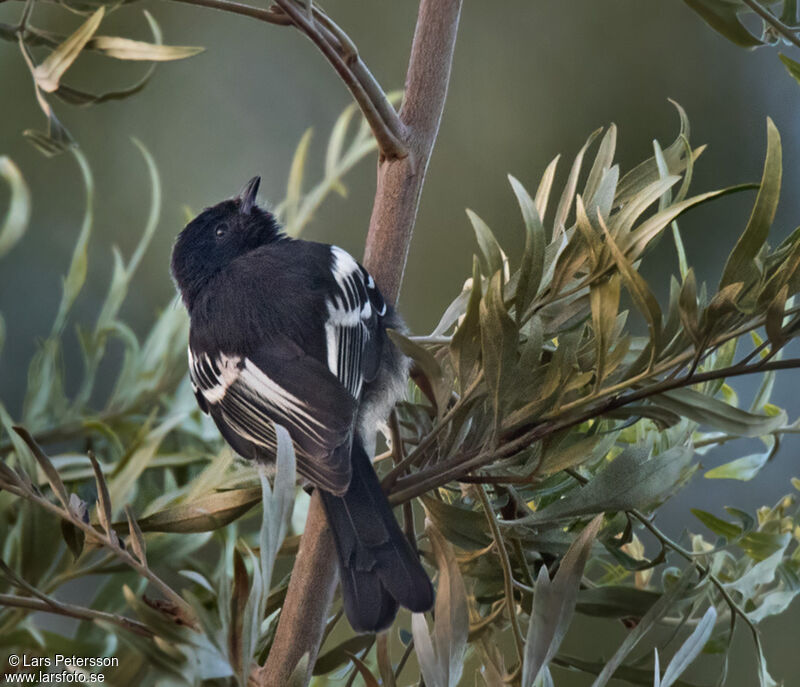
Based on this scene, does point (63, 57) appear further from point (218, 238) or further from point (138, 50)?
point (218, 238)

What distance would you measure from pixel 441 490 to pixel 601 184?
0.20 metres

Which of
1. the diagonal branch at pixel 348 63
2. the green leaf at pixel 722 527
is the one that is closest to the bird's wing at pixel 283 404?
the diagonal branch at pixel 348 63

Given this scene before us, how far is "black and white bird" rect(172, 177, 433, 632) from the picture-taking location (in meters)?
0.35

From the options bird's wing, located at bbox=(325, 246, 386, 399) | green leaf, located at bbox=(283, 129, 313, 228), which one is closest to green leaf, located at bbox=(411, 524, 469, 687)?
bird's wing, located at bbox=(325, 246, 386, 399)

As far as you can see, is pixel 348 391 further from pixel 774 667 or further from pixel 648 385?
pixel 774 667

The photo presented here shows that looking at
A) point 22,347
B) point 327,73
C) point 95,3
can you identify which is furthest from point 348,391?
point 327,73

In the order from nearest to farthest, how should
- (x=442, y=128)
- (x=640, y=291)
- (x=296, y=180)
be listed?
(x=640, y=291) → (x=296, y=180) → (x=442, y=128)

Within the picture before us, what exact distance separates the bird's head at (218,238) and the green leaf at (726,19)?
0.29 metres

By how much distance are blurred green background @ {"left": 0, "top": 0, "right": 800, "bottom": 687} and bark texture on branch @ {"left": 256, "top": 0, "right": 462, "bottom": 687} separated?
20.2 inches

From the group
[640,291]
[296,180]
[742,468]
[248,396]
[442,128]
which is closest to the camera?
[640,291]

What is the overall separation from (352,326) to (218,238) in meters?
0.18

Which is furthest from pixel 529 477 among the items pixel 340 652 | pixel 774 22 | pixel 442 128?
pixel 442 128

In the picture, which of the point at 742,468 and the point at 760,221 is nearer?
the point at 760,221

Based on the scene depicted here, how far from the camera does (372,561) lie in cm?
35
